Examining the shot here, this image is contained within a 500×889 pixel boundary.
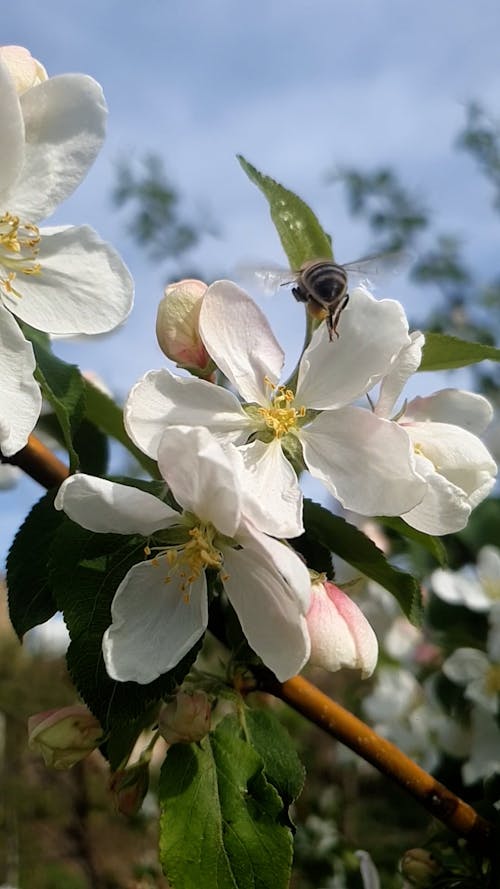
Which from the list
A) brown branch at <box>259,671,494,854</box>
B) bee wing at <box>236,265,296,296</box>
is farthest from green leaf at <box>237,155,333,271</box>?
brown branch at <box>259,671,494,854</box>

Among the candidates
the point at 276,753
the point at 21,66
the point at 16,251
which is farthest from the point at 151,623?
the point at 21,66

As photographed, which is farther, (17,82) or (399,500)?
(17,82)

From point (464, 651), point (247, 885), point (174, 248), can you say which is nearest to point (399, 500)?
point (247, 885)

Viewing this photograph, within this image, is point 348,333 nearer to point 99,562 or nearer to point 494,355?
point 494,355

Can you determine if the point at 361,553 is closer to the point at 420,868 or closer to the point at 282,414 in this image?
the point at 282,414

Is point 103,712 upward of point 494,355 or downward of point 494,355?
downward

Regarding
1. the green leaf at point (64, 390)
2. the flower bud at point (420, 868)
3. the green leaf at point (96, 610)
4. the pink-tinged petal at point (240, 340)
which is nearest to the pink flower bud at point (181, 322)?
the pink-tinged petal at point (240, 340)
